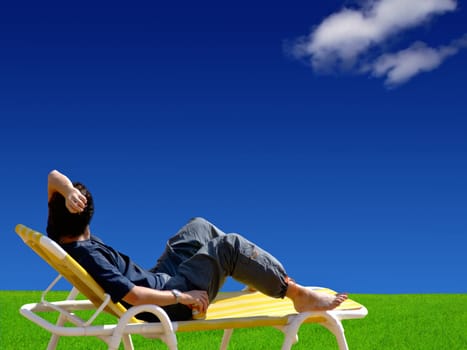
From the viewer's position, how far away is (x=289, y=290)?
11.5ft

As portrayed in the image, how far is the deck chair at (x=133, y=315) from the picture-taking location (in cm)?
294

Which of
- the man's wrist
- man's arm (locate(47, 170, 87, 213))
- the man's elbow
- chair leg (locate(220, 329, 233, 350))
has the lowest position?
chair leg (locate(220, 329, 233, 350))

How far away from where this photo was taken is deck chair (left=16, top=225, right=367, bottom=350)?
2936 millimetres

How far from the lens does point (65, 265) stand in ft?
10.1

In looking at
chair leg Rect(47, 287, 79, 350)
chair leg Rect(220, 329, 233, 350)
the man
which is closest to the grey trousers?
the man

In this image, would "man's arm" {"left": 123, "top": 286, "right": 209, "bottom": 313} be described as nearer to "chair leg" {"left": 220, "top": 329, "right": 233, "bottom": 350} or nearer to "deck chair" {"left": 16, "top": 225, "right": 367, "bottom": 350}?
"deck chair" {"left": 16, "top": 225, "right": 367, "bottom": 350}

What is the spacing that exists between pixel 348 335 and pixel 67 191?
427 centimetres

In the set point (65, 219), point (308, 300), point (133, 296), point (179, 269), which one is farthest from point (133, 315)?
point (308, 300)

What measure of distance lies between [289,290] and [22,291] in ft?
31.8

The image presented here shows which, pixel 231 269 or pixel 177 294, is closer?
pixel 177 294

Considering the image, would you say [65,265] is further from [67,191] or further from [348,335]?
[348,335]

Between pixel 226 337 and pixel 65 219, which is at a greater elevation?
pixel 65 219

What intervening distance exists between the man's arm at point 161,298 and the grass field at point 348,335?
2.64 meters

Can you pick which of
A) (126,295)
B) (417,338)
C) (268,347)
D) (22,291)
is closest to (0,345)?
(268,347)
